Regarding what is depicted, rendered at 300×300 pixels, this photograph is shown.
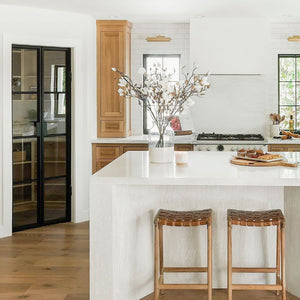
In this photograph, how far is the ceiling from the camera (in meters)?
5.52

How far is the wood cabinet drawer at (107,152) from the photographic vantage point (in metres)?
6.32

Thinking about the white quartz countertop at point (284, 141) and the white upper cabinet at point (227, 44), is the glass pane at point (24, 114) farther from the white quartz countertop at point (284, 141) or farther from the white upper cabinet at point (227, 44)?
the white quartz countertop at point (284, 141)

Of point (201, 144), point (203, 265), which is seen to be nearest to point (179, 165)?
point (203, 265)

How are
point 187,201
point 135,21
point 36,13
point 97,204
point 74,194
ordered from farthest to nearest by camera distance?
point 135,21 → point 74,194 → point 36,13 → point 187,201 → point 97,204

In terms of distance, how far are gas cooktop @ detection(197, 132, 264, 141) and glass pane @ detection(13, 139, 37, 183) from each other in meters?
2.10

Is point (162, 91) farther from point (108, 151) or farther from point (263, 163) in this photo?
point (108, 151)

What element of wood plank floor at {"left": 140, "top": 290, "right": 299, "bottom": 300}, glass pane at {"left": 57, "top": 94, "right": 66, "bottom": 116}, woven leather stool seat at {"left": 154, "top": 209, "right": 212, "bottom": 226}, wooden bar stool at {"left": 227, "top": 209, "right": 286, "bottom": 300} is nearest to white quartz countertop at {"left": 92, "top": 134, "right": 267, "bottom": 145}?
glass pane at {"left": 57, "top": 94, "right": 66, "bottom": 116}

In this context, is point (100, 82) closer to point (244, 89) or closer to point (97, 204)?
point (244, 89)

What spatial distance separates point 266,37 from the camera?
6.32 metres

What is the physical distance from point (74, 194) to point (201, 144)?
1.71 metres

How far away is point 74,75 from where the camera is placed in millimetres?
6059

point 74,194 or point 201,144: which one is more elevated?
point 201,144

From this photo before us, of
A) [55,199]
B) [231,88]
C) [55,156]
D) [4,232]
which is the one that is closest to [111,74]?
[55,156]

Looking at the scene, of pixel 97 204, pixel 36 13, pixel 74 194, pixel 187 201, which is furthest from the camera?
pixel 74 194
